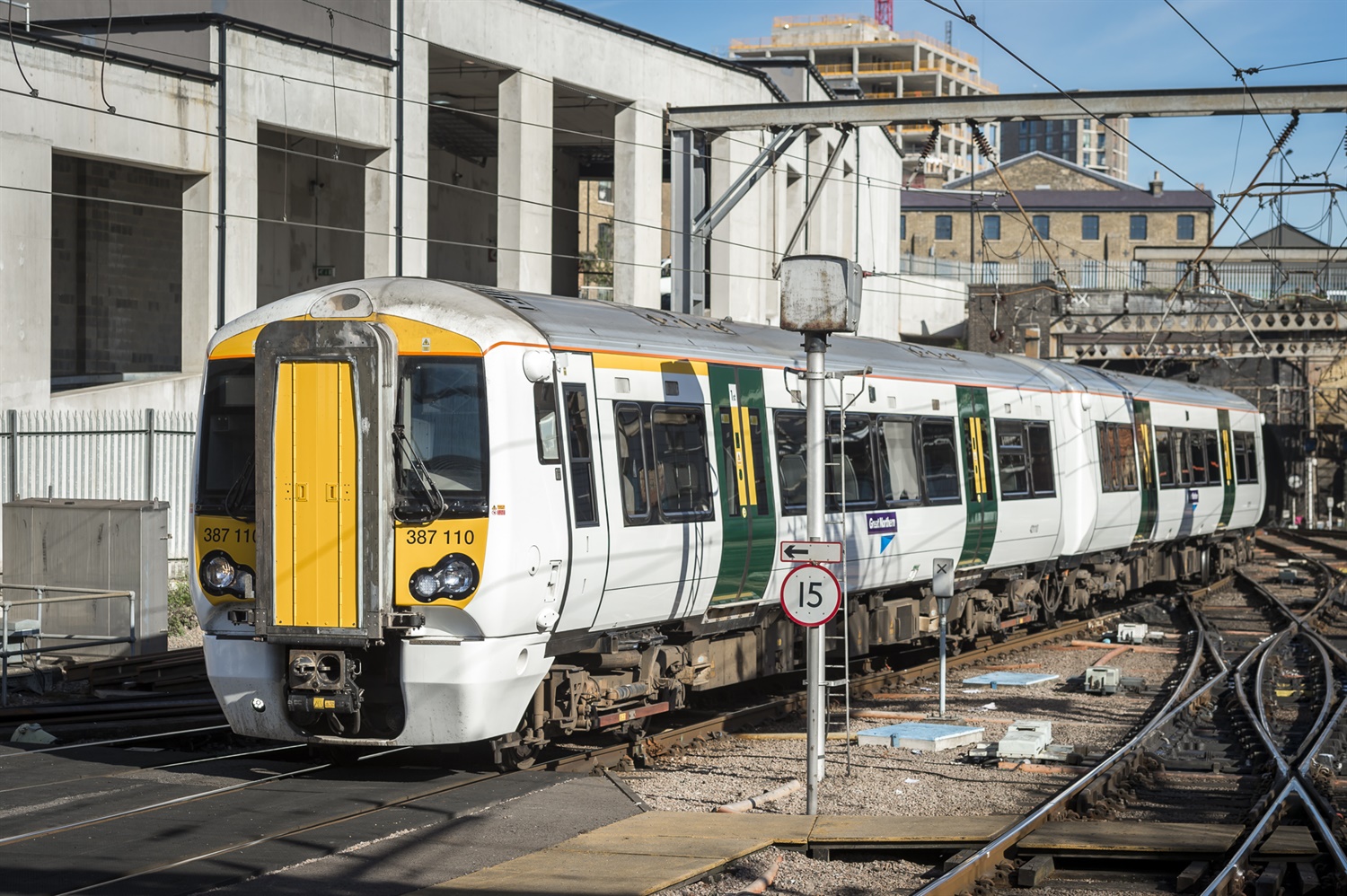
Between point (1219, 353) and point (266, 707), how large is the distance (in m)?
37.0

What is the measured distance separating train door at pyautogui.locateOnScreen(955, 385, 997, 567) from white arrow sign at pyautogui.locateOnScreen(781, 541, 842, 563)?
7.18m

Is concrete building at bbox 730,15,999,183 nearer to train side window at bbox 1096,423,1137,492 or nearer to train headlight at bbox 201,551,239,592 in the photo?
train side window at bbox 1096,423,1137,492

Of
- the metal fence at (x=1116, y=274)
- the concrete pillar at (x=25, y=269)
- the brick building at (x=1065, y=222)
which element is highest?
the brick building at (x=1065, y=222)

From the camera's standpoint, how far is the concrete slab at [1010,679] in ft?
53.7

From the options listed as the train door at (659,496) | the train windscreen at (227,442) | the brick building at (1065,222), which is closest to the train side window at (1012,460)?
the train door at (659,496)

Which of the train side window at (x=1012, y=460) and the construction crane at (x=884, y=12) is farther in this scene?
the construction crane at (x=884, y=12)

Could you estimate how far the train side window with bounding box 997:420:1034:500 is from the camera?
59.7 feet

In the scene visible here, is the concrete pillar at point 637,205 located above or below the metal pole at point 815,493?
above

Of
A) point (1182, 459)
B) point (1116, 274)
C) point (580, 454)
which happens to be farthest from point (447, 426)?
point (1116, 274)

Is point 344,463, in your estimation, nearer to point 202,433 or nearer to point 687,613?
point 202,433

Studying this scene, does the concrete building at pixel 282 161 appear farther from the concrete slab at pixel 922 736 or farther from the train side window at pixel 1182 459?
the concrete slab at pixel 922 736

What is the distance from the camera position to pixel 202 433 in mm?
10617

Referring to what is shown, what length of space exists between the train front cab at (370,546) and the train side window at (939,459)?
7.13 metres

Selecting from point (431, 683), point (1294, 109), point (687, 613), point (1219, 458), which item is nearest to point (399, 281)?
point (431, 683)
